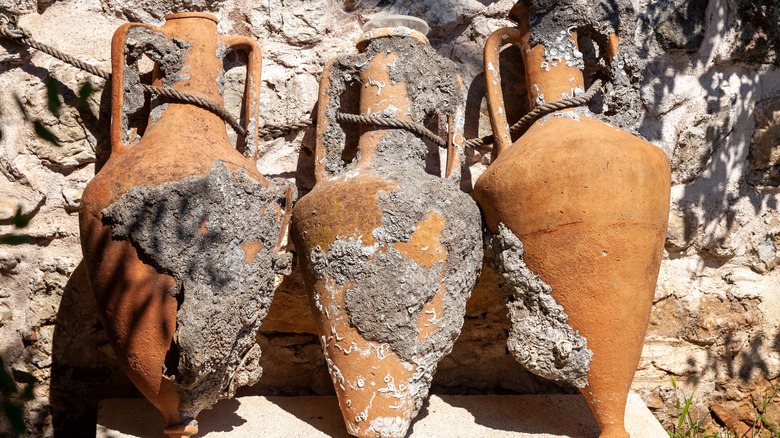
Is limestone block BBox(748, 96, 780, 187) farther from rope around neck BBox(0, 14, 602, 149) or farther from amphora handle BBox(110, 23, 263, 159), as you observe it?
amphora handle BBox(110, 23, 263, 159)

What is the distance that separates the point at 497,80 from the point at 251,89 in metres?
0.53

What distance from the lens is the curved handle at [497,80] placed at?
161 cm

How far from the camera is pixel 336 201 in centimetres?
141

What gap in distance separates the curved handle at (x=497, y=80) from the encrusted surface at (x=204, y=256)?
54cm

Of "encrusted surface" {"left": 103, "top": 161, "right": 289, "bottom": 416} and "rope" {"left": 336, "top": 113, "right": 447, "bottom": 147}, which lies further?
"rope" {"left": 336, "top": 113, "right": 447, "bottom": 147}

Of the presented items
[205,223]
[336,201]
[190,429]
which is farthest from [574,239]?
[190,429]

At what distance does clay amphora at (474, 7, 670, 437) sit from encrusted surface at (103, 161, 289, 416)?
48 centimetres

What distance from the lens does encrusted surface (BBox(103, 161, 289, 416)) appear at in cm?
128

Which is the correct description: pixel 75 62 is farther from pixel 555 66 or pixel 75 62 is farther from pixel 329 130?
pixel 555 66

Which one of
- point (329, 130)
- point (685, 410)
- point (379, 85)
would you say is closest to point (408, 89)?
point (379, 85)

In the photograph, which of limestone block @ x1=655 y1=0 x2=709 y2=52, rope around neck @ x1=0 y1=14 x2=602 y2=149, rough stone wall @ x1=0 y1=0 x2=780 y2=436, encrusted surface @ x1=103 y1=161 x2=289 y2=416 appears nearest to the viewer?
encrusted surface @ x1=103 y1=161 x2=289 y2=416

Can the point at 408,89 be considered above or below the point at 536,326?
above

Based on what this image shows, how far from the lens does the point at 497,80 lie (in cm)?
163

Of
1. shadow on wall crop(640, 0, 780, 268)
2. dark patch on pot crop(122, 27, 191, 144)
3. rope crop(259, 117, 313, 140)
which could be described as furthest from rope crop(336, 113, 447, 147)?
shadow on wall crop(640, 0, 780, 268)
